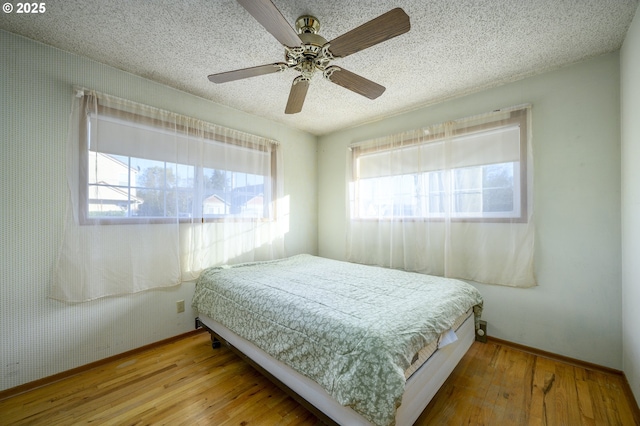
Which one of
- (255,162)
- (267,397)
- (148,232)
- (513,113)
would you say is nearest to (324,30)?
(255,162)

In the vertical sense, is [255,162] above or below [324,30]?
below

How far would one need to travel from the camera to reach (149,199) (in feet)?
7.45

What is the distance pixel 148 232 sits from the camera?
229 cm

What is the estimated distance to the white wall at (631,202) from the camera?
5.09 feet

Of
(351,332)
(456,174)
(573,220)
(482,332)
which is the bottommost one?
(482,332)

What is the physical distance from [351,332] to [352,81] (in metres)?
1.61

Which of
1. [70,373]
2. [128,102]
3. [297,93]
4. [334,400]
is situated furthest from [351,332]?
[128,102]

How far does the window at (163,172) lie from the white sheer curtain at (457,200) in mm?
1572

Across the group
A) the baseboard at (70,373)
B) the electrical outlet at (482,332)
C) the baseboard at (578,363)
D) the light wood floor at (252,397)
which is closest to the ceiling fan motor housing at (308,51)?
the light wood floor at (252,397)

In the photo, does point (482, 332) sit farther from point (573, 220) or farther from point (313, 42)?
point (313, 42)

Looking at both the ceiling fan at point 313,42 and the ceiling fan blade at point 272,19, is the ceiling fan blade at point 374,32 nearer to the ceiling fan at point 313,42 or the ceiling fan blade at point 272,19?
the ceiling fan at point 313,42

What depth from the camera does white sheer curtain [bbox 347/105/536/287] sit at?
227 cm

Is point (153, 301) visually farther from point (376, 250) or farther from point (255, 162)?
point (376, 250)

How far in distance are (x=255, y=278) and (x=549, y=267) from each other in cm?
256
